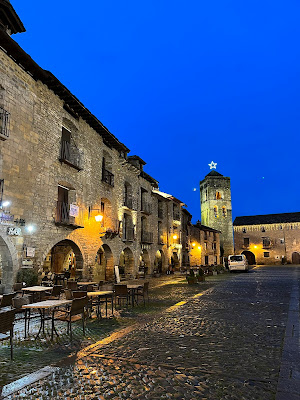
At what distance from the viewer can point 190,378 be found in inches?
147

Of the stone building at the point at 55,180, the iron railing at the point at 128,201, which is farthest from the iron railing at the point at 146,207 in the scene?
the iron railing at the point at 128,201

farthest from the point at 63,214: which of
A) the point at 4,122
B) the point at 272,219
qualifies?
the point at 272,219

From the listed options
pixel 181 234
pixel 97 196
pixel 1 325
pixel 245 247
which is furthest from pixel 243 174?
pixel 1 325

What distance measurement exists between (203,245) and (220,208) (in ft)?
42.2

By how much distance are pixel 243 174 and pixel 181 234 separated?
17579 cm

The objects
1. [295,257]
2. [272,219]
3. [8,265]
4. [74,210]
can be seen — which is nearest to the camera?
[8,265]

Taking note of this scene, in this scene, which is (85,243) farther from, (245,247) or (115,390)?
(245,247)

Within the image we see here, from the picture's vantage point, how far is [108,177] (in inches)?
753

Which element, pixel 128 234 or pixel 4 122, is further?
pixel 128 234

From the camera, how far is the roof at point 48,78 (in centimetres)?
1055

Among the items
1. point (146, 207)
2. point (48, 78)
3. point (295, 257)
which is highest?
point (48, 78)

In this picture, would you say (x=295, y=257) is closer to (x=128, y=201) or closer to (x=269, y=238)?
(x=269, y=238)

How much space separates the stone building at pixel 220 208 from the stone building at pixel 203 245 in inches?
167

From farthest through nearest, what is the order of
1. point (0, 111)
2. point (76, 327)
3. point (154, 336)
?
1. point (0, 111)
2. point (76, 327)
3. point (154, 336)
